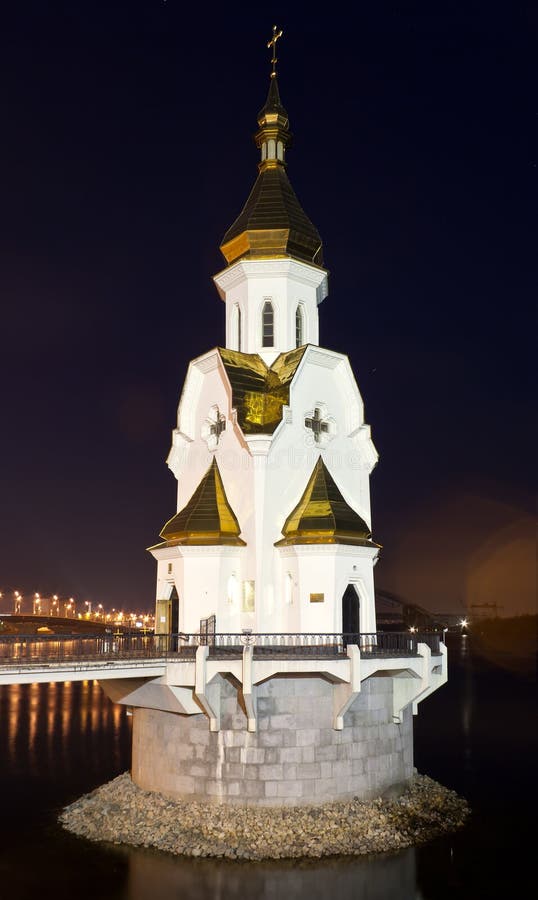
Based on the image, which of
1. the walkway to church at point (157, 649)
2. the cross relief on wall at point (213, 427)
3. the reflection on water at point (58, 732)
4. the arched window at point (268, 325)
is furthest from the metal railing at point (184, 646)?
the reflection on water at point (58, 732)

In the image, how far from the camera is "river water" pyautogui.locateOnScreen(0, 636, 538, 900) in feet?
60.4

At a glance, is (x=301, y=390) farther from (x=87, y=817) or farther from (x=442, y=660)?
(x=87, y=817)

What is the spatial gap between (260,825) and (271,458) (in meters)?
10.9

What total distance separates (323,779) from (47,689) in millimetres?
56782

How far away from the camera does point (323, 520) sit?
2456 centimetres

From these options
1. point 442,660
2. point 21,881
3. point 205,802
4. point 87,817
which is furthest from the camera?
point 442,660

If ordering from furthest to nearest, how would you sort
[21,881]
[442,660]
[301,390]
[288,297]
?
[288,297], [301,390], [442,660], [21,881]

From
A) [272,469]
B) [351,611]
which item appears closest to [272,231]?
[272,469]

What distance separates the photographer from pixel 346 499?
27875mm

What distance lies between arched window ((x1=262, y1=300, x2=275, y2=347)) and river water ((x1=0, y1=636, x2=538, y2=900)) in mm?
17223

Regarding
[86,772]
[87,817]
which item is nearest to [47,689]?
[86,772]

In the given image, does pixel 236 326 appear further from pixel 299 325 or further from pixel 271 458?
pixel 271 458

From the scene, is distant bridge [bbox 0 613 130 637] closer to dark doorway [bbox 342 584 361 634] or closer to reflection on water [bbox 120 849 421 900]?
dark doorway [bbox 342 584 361 634]

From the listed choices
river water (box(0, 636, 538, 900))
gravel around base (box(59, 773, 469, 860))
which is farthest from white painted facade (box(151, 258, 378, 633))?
river water (box(0, 636, 538, 900))
